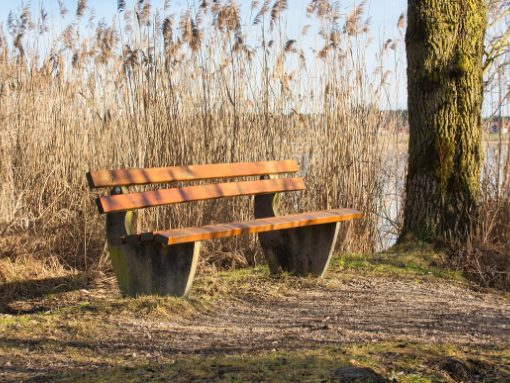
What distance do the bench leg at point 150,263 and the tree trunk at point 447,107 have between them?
1.72 meters

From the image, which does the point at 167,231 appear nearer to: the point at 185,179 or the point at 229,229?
the point at 229,229

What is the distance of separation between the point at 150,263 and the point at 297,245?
39.9 inches

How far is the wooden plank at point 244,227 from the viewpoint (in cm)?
253

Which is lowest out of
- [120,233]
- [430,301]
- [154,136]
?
[430,301]

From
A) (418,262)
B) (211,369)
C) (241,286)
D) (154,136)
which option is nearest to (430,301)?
(418,262)

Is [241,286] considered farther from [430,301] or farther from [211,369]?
[211,369]

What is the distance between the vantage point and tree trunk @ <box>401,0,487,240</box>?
366 cm

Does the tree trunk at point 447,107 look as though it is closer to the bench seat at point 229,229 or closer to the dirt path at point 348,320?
the dirt path at point 348,320

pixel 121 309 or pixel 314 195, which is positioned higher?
pixel 314 195

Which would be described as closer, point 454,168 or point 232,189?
point 232,189

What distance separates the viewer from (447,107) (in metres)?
3.66

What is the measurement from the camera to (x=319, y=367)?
200cm

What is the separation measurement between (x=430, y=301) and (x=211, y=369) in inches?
57.2

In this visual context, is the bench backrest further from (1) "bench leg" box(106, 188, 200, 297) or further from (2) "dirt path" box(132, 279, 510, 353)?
(2) "dirt path" box(132, 279, 510, 353)
